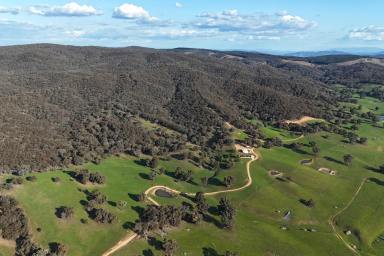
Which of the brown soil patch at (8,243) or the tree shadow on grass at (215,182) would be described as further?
the tree shadow on grass at (215,182)

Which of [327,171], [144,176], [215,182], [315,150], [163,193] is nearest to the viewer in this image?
[163,193]

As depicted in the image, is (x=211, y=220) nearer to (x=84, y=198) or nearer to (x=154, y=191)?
(x=154, y=191)

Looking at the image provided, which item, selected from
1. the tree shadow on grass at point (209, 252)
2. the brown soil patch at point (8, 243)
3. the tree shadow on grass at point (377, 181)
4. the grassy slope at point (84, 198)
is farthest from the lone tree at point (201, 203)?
the tree shadow on grass at point (377, 181)

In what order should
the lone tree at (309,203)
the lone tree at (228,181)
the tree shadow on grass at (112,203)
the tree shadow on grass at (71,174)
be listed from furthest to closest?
the lone tree at (228,181) → the tree shadow on grass at (71,174) → the lone tree at (309,203) → the tree shadow on grass at (112,203)

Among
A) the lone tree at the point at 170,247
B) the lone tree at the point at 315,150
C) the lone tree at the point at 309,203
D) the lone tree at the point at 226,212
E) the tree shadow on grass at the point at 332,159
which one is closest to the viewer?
the lone tree at the point at 170,247

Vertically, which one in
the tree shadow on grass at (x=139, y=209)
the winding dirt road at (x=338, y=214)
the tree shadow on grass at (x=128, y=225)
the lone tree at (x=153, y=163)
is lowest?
the winding dirt road at (x=338, y=214)

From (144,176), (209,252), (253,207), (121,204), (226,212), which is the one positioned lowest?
(253,207)

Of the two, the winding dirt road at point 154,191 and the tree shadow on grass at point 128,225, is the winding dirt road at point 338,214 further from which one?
the tree shadow on grass at point 128,225

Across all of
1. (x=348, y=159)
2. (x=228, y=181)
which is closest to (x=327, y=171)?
(x=348, y=159)

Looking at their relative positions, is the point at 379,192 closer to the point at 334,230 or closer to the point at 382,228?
the point at 382,228
